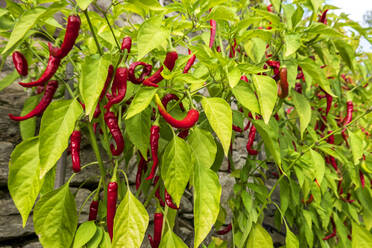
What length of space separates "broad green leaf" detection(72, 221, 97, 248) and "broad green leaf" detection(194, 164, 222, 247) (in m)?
0.27

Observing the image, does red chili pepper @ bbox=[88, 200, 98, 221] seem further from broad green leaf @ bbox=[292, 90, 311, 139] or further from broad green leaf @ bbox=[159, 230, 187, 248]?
broad green leaf @ bbox=[292, 90, 311, 139]

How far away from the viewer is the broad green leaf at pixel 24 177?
0.58 metres

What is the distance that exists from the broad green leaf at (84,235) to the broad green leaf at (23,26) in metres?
0.45

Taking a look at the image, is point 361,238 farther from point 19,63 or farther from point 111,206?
point 19,63

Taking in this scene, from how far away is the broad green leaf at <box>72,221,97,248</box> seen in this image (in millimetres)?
618

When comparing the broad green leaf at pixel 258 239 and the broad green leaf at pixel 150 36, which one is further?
the broad green leaf at pixel 258 239

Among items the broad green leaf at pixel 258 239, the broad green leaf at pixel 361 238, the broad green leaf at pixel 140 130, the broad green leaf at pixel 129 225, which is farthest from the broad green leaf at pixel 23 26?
the broad green leaf at pixel 361 238

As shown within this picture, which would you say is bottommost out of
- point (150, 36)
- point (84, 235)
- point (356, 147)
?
point (356, 147)

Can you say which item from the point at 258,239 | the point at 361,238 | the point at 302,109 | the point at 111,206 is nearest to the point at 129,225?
the point at 111,206

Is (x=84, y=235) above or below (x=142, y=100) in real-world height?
below

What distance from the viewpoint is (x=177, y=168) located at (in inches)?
23.7

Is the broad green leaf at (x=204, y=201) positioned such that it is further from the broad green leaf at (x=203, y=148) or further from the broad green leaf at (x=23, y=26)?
the broad green leaf at (x=23, y=26)

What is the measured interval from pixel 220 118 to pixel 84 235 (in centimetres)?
44

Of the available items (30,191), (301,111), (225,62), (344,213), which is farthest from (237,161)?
(30,191)
